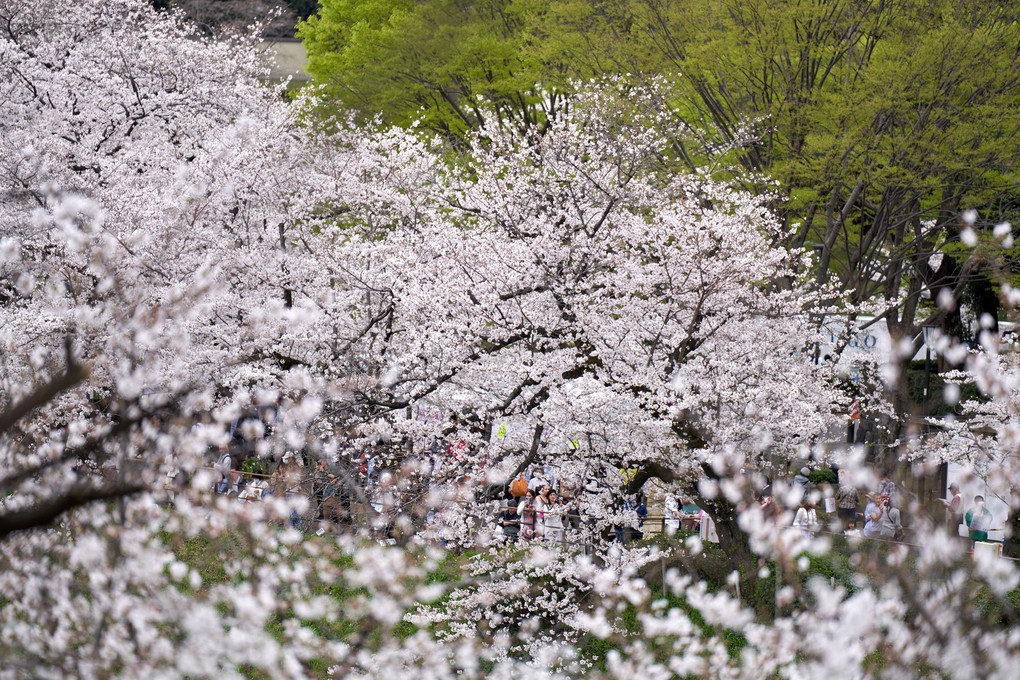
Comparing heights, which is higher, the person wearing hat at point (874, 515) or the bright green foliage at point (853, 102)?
the bright green foliage at point (853, 102)

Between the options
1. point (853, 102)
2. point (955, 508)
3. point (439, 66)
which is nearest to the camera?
point (955, 508)

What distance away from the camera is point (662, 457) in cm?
1109

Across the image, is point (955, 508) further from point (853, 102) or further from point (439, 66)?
point (439, 66)

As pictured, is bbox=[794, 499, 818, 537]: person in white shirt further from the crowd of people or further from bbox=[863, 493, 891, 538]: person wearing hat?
bbox=[863, 493, 891, 538]: person wearing hat

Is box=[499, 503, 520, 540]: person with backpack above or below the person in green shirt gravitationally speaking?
above

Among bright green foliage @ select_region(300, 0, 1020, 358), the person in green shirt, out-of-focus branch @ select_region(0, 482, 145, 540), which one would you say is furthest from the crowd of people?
out-of-focus branch @ select_region(0, 482, 145, 540)

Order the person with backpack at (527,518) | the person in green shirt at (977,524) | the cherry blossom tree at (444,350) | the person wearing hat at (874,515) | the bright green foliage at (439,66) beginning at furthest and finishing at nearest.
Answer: the bright green foliage at (439,66)
the person in green shirt at (977,524)
the person wearing hat at (874,515)
the person with backpack at (527,518)
the cherry blossom tree at (444,350)

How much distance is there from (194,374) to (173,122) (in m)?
7.31

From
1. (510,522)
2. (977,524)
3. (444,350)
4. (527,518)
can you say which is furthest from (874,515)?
(444,350)

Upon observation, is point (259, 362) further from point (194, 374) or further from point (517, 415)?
point (517, 415)

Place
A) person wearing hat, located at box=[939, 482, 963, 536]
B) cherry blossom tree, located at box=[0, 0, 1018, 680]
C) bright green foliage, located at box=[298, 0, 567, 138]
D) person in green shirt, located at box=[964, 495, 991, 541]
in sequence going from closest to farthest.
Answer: cherry blossom tree, located at box=[0, 0, 1018, 680], person wearing hat, located at box=[939, 482, 963, 536], person in green shirt, located at box=[964, 495, 991, 541], bright green foliage, located at box=[298, 0, 567, 138]

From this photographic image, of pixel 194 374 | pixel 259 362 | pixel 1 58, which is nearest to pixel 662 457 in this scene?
pixel 259 362

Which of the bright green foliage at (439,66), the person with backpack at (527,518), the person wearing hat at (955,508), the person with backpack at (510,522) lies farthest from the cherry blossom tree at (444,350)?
the bright green foliage at (439,66)

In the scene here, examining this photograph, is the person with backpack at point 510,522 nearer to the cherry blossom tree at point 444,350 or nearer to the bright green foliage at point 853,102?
the cherry blossom tree at point 444,350
